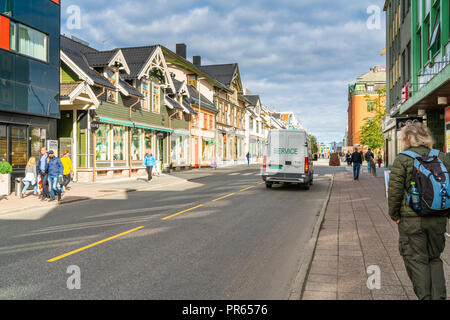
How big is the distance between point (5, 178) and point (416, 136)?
15033mm

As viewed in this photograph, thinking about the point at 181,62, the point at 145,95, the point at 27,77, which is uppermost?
the point at 181,62

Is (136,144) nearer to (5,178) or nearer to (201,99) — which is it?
(5,178)

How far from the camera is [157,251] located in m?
6.46

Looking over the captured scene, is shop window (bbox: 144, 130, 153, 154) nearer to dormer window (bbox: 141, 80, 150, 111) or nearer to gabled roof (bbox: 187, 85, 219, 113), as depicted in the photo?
dormer window (bbox: 141, 80, 150, 111)

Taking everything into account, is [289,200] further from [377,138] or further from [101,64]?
[377,138]

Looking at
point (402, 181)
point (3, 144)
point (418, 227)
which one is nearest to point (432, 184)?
point (402, 181)

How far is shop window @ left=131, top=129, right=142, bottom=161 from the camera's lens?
1017 inches

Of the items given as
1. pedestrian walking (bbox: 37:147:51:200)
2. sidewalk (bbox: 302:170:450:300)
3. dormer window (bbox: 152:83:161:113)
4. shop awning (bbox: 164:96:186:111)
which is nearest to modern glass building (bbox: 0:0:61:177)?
pedestrian walking (bbox: 37:147:51:200)

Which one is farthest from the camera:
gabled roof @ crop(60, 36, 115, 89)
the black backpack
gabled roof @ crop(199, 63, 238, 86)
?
gabled roof @ crop(199, 63, 238, 86)

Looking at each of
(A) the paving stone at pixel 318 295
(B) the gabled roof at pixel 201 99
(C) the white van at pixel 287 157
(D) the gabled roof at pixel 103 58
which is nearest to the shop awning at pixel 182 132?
(B) the gabled roof at pixel 201 99

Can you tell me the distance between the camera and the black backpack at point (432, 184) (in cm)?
353

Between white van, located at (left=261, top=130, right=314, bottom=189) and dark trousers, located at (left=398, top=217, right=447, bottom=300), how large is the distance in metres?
13.2
